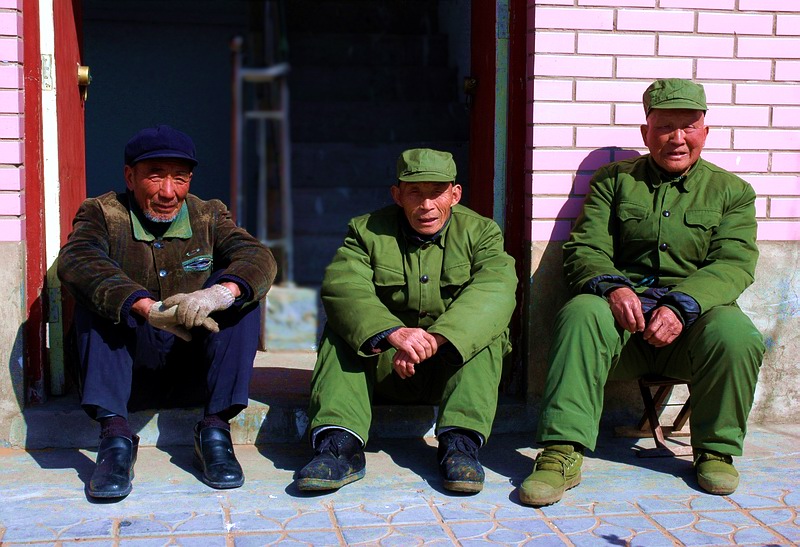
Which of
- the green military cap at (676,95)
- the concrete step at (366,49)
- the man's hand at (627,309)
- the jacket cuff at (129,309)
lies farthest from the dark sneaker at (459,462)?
the concrete step at (366,49)

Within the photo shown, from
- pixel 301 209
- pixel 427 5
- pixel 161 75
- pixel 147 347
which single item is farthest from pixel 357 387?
pixel 427 5

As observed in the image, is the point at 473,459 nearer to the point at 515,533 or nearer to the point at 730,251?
the point at 515,533

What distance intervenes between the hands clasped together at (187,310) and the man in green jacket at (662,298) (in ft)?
4.21

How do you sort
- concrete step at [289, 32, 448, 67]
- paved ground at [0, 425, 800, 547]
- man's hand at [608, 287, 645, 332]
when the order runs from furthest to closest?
concrete step at [289, 32, 448, 67]
man's hand at [608, 287, 645, 332]
paved ground at [0, 425, 800, 547]

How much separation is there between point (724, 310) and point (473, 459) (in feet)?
3.70

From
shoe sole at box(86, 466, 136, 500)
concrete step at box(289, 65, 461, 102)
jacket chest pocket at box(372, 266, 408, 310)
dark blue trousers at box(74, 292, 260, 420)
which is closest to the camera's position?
shoe sole at box(86, 466, 136, 500)

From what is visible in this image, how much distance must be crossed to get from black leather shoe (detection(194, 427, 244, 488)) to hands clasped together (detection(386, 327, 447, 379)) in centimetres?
71

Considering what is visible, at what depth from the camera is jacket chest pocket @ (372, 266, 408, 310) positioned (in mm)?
3949

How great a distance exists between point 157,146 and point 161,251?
1.40 ft

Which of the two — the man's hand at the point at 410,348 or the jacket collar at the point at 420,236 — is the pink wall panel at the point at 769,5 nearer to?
the jacket collar at the point at 420,236

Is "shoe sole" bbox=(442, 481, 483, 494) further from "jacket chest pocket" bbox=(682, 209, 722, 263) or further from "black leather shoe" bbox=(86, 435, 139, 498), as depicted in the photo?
"jacket chest pocket" bbox=(682, 209, 722, 263)

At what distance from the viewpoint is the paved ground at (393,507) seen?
10.3ft

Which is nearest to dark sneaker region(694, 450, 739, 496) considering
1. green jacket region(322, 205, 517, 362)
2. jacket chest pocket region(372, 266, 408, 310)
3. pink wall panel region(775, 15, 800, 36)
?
green jacket region(322, 205, 517, 362)

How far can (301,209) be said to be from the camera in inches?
283
